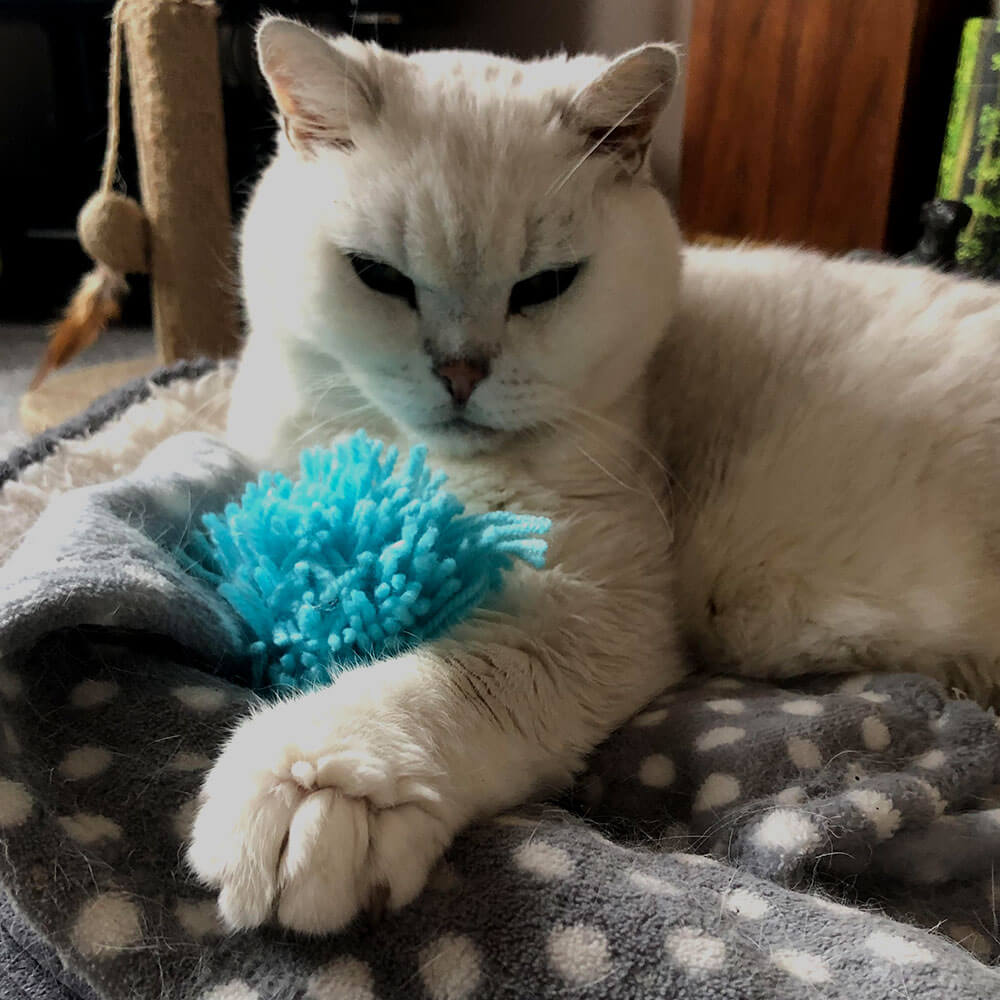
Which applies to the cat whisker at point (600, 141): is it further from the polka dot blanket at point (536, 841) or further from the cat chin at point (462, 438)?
the polka dot blanket at point (536, 841)

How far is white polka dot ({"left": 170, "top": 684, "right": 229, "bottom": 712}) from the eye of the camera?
801 millimetres

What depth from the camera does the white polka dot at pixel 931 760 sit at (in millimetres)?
833

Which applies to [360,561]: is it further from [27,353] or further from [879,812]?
[27,353]

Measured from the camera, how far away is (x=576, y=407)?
97cm

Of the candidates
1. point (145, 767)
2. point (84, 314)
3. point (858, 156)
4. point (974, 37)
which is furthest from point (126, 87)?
point (145, 767)

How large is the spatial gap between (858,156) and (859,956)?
6.64 feet

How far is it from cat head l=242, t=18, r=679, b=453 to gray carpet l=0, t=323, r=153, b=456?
1525mm

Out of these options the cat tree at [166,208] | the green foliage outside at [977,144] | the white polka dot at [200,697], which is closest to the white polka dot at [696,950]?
the white polka dot at [200,697]

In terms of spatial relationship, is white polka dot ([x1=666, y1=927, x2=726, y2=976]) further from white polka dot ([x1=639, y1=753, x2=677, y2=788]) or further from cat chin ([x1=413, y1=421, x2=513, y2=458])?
cat chin ([x1=413, y1=421, x2=513, y2=458])

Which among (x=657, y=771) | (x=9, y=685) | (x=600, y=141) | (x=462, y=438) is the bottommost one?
(x=657, y=771)

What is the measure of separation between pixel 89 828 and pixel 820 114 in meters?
2.19

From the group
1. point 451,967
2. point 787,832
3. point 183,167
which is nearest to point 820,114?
point 183,167

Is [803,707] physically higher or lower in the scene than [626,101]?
lower

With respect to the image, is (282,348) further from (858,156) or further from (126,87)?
(126,87)
